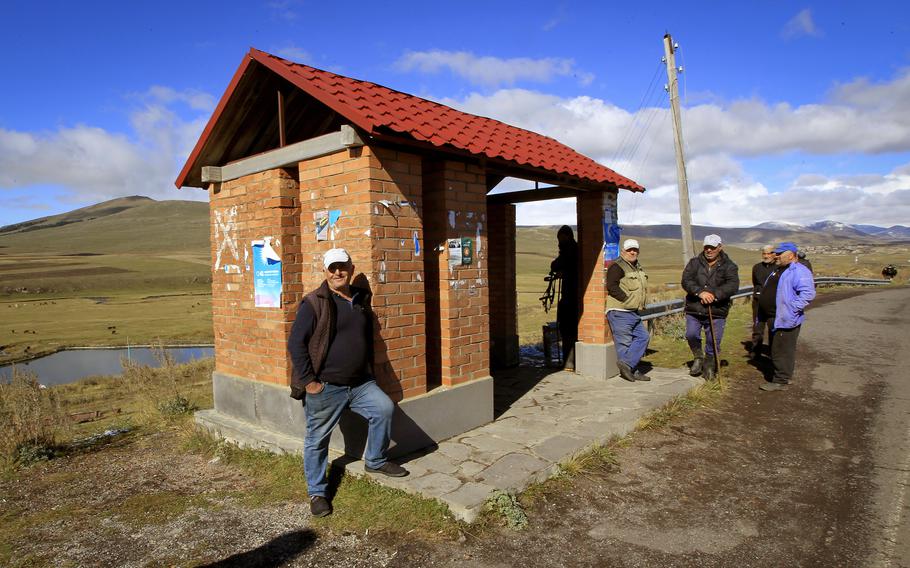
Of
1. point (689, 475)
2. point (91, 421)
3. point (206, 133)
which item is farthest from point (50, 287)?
point (689, 475)

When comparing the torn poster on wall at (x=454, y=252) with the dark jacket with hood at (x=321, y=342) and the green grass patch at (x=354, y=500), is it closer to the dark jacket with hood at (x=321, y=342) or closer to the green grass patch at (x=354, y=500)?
the dark jacket with hood at (x=321, y=342)

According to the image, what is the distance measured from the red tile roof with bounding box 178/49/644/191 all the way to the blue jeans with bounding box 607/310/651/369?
1.81m

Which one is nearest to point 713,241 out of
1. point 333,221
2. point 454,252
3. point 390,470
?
point 454,252

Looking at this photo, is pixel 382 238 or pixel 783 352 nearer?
pixel 382 238

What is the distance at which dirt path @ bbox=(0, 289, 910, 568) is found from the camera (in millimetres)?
3311

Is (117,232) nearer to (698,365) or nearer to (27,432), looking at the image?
(27,432)

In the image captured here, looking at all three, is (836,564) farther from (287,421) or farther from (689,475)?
(287,421)

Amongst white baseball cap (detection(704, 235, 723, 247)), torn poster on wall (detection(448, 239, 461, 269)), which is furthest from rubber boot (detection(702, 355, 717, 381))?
torn poster on wall (detection(448, 239, 461, 269))

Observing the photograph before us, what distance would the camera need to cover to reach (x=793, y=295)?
21.5 feet

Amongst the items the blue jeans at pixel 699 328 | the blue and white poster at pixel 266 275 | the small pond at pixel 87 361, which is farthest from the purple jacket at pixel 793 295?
the small pond at pixel 87 361

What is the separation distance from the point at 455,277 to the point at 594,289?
9.84ft

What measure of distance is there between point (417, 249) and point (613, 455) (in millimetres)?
2565

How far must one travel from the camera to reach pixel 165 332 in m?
27.1

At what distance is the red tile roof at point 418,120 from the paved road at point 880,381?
13.4ft
